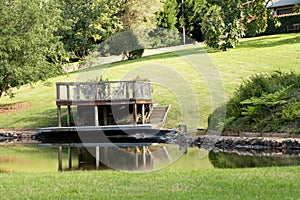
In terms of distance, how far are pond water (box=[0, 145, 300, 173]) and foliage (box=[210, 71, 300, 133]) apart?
9.39ft

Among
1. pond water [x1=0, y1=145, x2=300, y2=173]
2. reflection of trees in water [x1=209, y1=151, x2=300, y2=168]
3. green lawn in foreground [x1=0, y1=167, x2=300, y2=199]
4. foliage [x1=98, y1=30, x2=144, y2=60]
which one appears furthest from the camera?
foliage [x1=98, y1=30, x2=144, y2=60]

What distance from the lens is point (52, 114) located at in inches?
1110

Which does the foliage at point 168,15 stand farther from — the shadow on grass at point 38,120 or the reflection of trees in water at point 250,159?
the reflection of trees in water at point 250,159

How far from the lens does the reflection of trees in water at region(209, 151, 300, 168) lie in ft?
46.3

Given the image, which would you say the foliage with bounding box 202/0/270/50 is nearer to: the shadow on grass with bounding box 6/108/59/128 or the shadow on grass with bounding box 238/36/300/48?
the shadow on grass with bounding box 6/108/59/128

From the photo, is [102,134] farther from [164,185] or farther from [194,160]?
[164,185]

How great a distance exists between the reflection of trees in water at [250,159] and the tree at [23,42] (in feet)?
46.9

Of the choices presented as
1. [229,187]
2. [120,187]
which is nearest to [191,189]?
[229,187]

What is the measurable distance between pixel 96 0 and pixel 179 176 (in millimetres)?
37729

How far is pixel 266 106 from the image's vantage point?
2073cm

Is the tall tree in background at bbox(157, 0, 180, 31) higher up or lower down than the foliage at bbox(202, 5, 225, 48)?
higher up

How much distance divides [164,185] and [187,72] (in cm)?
2680

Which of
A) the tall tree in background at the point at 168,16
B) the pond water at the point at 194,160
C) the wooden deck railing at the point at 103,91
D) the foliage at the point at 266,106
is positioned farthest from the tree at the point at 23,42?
the tall tree in background at the point at 168,16

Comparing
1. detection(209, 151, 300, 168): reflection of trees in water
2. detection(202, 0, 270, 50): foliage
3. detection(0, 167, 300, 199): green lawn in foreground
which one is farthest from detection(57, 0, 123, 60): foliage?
detection(0, 167, 300, 199): green lawn in foreground
